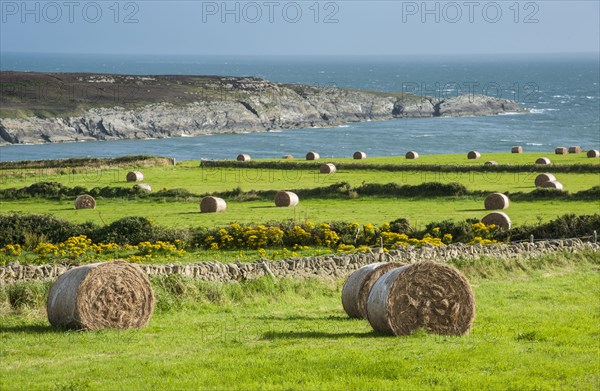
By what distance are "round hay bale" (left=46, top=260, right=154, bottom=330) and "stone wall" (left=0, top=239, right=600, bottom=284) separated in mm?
4864

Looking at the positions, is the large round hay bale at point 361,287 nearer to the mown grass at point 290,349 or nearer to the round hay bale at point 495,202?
the mown grass at point 290,349

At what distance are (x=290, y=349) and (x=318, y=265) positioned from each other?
10.5 metres

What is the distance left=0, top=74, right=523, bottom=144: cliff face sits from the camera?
149750mm

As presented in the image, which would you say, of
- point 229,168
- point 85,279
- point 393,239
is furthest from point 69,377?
point 229,168

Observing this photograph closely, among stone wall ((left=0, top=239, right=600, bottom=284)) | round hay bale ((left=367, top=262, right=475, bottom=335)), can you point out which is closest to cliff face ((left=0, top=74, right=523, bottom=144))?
stone wall ((left=0, top=239, right=600, bottom=284))

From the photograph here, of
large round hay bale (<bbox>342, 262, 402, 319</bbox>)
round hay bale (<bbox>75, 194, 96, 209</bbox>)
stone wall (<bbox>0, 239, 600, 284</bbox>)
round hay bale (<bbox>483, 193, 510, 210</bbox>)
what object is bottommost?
round hay bale (<bbox>75, 194, 96, 209</bbox>)

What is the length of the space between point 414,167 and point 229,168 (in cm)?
1466

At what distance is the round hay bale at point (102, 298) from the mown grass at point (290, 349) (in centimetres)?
34

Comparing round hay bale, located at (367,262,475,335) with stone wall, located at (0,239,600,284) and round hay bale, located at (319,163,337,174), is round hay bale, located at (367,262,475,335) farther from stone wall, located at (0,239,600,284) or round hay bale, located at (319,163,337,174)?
round hay bale, located at (319,163,337,174)

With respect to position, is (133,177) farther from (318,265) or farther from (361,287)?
(361,287)

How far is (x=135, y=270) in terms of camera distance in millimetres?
18906

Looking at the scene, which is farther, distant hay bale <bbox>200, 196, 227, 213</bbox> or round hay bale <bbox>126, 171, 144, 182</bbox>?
round hay bale <bbox>126, 171, 144, 182</bbox>

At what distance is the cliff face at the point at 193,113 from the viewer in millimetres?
149750

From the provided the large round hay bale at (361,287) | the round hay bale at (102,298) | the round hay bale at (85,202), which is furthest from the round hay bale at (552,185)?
the round hay bale at (102,298)
